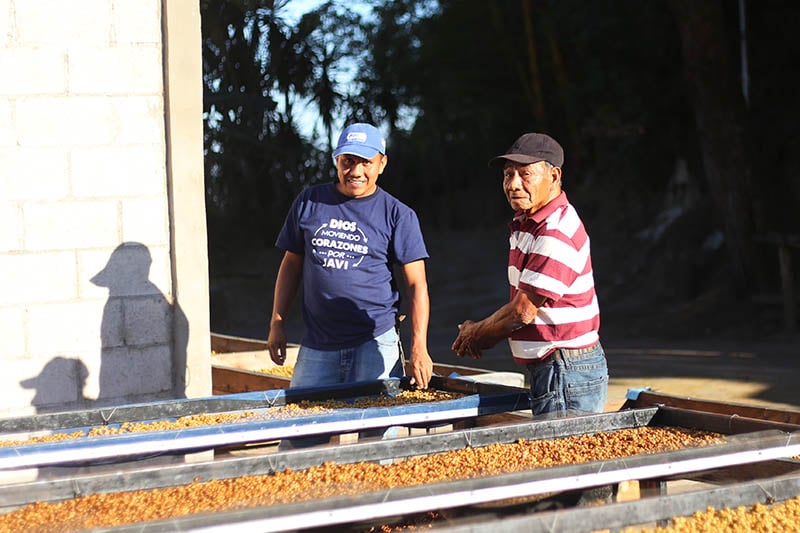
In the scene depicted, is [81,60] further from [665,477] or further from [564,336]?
[665,477]

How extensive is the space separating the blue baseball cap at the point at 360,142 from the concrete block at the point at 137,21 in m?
1.28

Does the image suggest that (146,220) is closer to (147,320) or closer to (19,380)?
(147,320)

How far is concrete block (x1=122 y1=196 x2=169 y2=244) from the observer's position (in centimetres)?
472

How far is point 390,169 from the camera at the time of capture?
23734 mm

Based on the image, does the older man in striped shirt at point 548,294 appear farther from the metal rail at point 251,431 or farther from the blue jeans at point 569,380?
the metal rail at point 251,431

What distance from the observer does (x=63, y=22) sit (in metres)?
4.61

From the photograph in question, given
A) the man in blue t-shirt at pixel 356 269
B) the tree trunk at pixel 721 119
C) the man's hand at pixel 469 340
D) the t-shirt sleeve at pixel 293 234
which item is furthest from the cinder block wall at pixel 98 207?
the tree trunk at pixel 721 119

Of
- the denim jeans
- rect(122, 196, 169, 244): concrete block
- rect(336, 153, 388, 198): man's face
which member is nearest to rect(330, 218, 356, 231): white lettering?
rect(336, 153, 388, 198): man's face

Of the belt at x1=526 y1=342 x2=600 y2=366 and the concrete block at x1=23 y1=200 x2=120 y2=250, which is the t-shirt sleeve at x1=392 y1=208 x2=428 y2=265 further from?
the concrete block at x1=23 y1=200 x2=120 y2=250

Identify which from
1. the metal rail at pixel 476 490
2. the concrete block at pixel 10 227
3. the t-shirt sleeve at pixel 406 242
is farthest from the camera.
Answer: the concrete block at pixel 10 227

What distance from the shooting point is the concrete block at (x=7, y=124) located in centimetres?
452

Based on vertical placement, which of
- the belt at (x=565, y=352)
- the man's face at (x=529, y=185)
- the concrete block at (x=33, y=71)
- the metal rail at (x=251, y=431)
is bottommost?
the metal rail at (x=251, y=431)

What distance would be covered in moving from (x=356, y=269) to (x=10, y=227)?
1625 millimetres

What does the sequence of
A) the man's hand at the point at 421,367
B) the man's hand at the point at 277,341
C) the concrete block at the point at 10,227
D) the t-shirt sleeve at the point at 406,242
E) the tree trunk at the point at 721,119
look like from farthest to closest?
the tree trunk at the point at 721,119, the concrete block at the point at 10,227, the man's hand at the point at 277,341, the t-shirt sleeve at the point at 406,242, the man's hand at the point at 421,367
